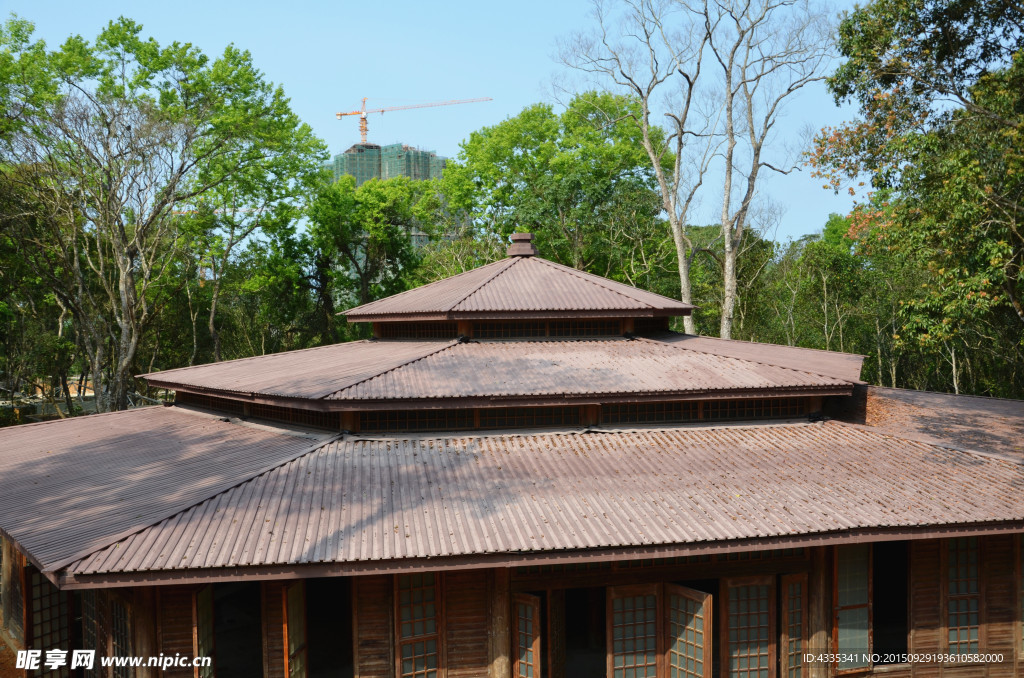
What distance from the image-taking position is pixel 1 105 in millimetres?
26875

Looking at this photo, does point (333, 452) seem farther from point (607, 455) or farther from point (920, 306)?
point (920, 306)

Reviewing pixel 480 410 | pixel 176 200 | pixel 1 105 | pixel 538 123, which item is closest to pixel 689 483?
pixel 480 410

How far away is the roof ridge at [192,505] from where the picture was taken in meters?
8.15

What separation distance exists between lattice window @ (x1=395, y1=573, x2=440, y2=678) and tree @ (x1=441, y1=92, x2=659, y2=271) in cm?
2762

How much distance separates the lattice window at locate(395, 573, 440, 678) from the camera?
10.1 meters

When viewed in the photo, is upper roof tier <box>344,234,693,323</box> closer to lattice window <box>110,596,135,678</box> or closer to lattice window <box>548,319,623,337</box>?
lattice window <box>548,319,623,337</box>

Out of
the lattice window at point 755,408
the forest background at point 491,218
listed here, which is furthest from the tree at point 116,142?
the lattice window at point 755,408

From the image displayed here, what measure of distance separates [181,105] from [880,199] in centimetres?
2775

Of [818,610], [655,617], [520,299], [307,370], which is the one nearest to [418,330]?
[520,299]

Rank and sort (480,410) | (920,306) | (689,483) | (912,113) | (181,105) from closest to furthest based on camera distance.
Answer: (689,483), (480,410), (912,113), (920,306), (181,105)

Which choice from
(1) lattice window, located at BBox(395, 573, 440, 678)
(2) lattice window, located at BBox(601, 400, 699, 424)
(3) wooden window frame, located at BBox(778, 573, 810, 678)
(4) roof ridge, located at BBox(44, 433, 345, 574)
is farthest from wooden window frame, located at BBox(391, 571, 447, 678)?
(3) wooden window frame, located at BBox(778, 573, 810, 678)

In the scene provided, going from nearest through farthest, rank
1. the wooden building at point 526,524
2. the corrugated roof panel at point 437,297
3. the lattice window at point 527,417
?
1. the wooden building at point 526,524
2. the lattice window at point 527,417
3. the corrugated roof panel at point 437,297

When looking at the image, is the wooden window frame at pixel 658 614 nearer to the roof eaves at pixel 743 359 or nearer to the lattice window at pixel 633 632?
the lattice window at pixel 633 632

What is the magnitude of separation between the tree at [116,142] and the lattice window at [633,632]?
24600mm
